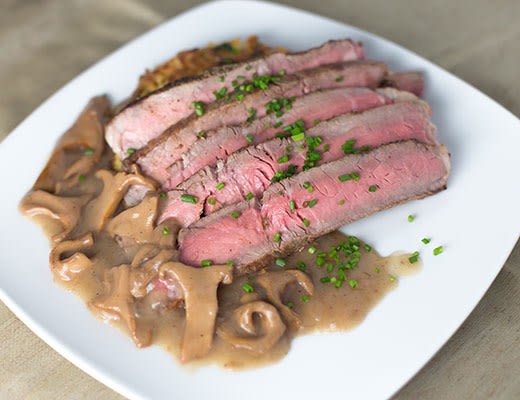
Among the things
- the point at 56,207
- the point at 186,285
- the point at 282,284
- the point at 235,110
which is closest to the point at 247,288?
the point at 282,284

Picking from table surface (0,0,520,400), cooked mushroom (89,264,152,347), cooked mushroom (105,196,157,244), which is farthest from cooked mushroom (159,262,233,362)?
table surface (0,0,520,400)

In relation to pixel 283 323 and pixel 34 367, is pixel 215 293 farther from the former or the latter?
pixel 34 367

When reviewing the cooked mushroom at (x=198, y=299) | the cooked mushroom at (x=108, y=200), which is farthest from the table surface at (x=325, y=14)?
the cooked mushroom at (x=198, y=299)

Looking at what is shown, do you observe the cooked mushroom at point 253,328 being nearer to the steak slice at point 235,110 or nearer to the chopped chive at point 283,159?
the chopped chive at point 283,159

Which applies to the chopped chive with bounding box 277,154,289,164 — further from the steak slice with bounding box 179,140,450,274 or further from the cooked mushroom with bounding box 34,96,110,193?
the cooked mushroom with bounding box 34,96,110,193

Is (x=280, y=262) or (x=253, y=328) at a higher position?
(x=280, y=262)

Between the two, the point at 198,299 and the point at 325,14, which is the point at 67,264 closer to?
the point at 198,299
